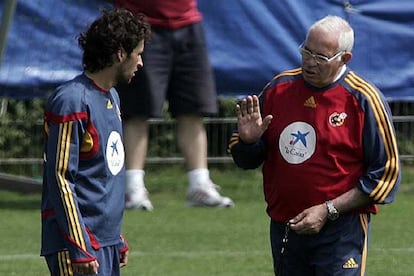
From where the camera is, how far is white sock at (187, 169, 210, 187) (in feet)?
33.3

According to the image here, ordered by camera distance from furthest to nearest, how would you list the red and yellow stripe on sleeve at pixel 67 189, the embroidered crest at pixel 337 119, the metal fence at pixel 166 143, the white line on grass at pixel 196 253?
1. the metal fence at pixel 166 143
2. the white line on grass at pixel 196 253
3. the embroidered crest at pixel 337 119
4. the red and yellow stripe on sleeve at pixel 67 189

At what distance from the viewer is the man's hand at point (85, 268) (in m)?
5.40

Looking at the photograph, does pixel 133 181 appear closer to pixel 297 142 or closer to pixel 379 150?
pixel 297 142

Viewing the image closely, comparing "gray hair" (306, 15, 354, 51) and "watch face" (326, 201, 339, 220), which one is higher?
"gray hair" (306, 15, 354, 51)

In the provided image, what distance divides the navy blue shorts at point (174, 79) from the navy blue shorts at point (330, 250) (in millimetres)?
4428

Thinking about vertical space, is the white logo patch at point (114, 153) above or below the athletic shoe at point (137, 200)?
above

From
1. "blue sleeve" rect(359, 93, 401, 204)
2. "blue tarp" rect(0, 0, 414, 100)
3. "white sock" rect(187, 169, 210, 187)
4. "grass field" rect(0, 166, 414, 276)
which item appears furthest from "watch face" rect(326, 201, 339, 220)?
"blue tarp" rect(0, 0, 414, 100)

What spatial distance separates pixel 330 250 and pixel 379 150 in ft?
1.55

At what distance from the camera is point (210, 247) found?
28.7ft

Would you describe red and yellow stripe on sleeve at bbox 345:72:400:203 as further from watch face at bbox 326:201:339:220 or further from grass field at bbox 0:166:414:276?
grass field at bbox 0:166:414:276

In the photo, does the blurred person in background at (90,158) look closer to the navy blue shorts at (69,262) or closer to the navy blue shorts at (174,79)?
the navy blue shorts at (69,262)

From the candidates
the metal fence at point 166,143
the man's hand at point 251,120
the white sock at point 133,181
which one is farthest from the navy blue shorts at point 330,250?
the metal fence at point 166,143

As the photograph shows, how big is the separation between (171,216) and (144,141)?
0.65m

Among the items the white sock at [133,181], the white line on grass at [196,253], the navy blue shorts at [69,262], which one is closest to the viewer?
the navy blue shorts at [69,262]
